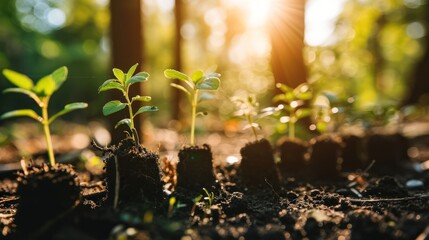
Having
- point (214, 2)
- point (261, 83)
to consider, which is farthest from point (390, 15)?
point (261, 83)

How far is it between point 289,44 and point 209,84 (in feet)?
7.12

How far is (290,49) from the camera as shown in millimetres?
3787

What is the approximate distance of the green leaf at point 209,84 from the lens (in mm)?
1816

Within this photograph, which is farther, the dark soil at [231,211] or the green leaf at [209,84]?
the green leaf at [209,84]

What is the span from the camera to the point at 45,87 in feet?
4.99

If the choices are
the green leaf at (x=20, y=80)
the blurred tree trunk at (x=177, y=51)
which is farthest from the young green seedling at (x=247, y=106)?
the blurred tree trunk at (x=177, y=51)

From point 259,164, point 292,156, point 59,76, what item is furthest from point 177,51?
point 59,76

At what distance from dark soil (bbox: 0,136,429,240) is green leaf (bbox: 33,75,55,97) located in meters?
0.42

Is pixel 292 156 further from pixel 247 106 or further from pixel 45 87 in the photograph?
pixel 45 87

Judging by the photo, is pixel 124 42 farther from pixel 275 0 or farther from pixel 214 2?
pixel 214 2

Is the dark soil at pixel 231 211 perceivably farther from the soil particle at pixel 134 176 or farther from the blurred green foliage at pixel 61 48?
the blurred green foliage at pixel 61 48

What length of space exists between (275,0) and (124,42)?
169cm

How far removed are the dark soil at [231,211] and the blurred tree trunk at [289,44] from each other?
1589 millimetres

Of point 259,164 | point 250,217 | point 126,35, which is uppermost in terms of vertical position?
point 126,35
